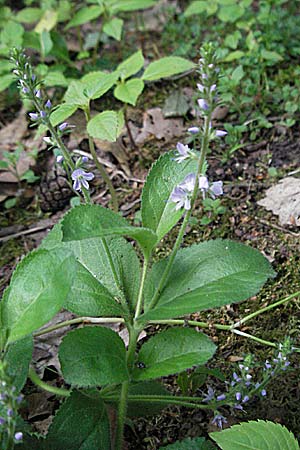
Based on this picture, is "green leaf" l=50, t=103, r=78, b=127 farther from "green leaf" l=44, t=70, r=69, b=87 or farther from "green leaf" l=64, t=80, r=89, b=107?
"green leaf" l=44, t=70, r=69, b=87

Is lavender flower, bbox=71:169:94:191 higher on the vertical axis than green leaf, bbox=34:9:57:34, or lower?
lower

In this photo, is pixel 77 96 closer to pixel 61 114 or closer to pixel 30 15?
pixel 61 114

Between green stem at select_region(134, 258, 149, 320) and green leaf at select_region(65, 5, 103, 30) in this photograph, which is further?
green leaf at select_region(65, 5, 103, 30)

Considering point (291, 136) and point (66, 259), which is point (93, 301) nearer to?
point (66, 259)

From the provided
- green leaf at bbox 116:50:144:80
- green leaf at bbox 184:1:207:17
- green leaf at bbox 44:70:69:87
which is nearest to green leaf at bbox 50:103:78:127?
green leaf at bbox 116:50:144:80

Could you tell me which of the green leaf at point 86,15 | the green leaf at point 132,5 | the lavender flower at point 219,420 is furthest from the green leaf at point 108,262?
the green leaf at point 86,15

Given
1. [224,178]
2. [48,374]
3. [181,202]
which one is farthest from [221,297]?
[224,178]

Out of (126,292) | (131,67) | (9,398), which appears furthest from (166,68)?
(9,398)
